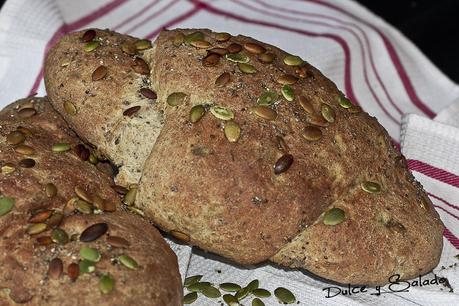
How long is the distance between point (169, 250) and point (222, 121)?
1.38 feet

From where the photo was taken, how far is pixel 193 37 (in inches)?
100

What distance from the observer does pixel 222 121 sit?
7.45 feet

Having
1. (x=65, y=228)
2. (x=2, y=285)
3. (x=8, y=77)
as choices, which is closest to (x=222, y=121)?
(x=65, y=228)

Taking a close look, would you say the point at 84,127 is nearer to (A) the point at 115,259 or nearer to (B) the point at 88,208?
(B) the point at 88,208

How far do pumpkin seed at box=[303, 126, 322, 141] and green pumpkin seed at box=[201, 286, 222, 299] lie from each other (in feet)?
1.91

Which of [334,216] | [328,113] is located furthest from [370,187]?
[328,113]

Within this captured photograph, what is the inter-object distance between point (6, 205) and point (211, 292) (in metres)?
0.71

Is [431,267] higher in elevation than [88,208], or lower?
lower

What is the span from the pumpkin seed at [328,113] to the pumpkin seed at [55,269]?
0.94 m

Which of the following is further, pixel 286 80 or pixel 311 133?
pixel 286 80

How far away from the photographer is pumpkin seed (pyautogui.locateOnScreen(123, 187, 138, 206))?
7.74ft

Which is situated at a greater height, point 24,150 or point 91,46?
point 91,46

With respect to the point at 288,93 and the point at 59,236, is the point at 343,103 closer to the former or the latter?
the point at 288,93

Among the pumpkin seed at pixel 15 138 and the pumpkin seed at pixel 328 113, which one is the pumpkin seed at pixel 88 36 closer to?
the pumpkin seed at pixel 15 138
